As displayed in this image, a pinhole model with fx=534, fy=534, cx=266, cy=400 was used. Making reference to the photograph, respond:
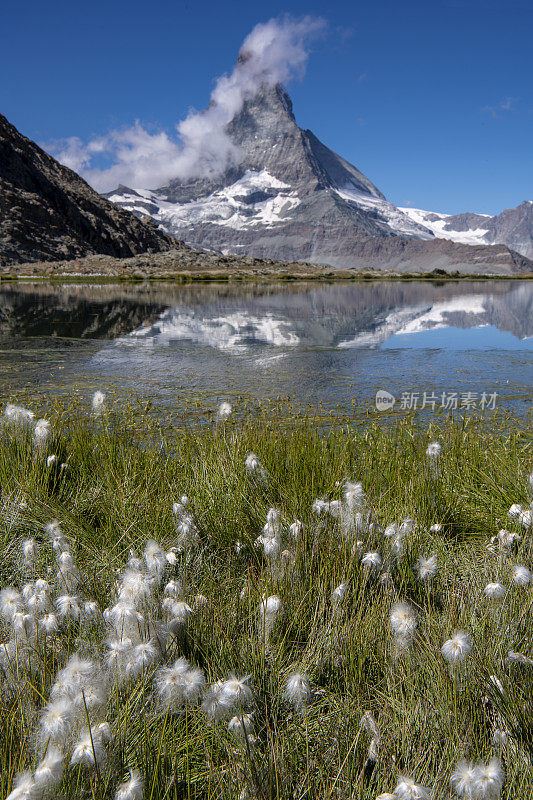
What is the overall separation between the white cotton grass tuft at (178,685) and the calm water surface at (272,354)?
7.21 meters

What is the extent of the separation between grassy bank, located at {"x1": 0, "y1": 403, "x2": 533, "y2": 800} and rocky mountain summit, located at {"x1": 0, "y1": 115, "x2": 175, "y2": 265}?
9478 cm

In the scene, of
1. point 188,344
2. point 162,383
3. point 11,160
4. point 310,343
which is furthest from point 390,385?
point 11,160

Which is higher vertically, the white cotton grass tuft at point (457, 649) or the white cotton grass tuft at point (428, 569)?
the white cotton grass tuft at point (457, 649)

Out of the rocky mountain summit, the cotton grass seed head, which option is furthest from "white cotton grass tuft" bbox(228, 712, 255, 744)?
the rocky mountain summit

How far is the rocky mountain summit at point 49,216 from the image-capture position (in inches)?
3772

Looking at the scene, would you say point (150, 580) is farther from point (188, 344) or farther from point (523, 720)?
point (188, 344)

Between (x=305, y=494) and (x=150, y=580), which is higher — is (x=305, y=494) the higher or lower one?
the lower one

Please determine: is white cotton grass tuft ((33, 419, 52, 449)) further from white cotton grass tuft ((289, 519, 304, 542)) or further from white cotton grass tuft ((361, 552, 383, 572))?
white cotton grass tuft ((361, 552, 383, 572))

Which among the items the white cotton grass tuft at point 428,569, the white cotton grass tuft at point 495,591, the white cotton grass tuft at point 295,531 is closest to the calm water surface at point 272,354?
the white cotton grass tuft at point 295,531

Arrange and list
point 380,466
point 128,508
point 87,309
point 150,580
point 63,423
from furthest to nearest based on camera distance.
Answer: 1. point 87,309
2. point 63,423
3. point 380,466
4. point 128,508
5. point 150,580

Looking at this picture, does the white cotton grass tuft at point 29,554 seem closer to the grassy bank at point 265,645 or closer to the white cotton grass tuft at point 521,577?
the grassy bank at point 265,645

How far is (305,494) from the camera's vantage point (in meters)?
4.29

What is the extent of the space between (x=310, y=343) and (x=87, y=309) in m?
15.9

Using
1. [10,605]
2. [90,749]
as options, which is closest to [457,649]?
[90,749]
